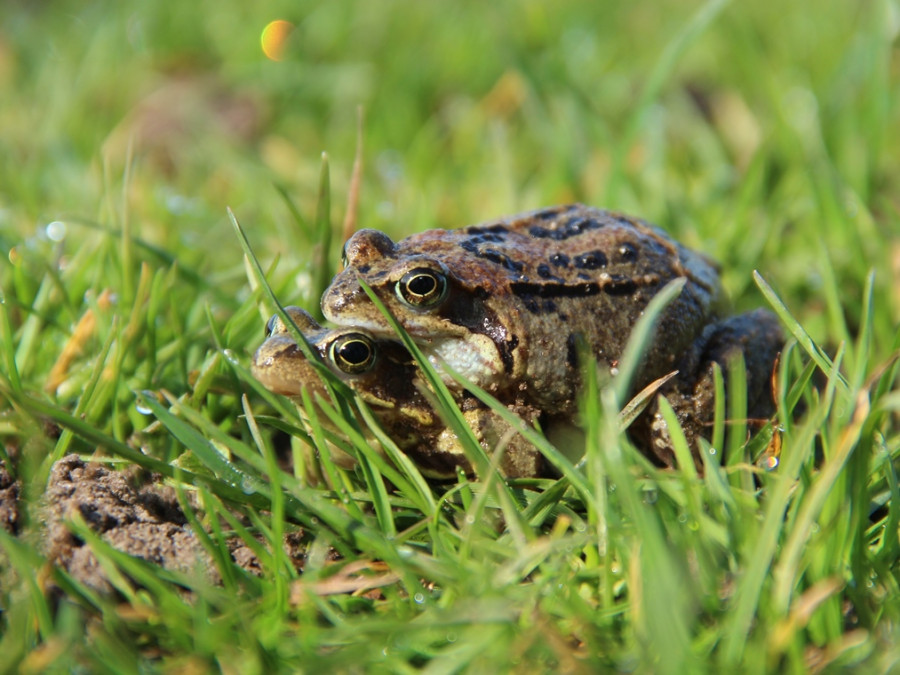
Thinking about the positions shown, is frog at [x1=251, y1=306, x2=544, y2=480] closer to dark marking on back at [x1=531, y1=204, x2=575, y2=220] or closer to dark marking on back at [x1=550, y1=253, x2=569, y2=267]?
dark marking on back at [x1=550, y1=253, x2=569, y2=267]

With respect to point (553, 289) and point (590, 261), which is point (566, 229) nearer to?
point (590, 261)

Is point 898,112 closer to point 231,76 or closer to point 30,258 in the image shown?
point 231,76

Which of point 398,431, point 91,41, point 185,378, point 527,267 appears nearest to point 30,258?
point 185,378

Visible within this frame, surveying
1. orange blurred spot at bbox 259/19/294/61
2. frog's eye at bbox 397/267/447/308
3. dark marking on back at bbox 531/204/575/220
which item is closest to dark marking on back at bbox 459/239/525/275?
frog's eye at bbox 397/267/447/308

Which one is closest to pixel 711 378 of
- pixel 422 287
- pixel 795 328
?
pixel 795 328

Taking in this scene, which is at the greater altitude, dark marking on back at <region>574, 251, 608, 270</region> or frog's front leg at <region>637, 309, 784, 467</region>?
dark marking on back at <region>574, 251, 608, 270</region>

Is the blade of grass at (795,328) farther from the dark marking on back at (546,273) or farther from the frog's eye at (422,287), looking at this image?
the frog's eye at (422,287)
